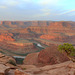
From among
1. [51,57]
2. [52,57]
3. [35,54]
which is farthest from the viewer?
[35,54]

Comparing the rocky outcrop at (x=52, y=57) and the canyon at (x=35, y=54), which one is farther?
the rocky outcrop at (x=52, y=57)

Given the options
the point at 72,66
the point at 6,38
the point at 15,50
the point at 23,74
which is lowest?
the point at 15,50

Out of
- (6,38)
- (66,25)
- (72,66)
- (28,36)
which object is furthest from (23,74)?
(66,25)

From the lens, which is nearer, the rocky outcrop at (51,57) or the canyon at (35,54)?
the canyon at (35,54)

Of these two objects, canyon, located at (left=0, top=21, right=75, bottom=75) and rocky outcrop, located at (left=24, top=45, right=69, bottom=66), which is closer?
canyon, located at (left=0, top=21, right=75, bottom=75)

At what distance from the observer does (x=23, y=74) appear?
9625 millimetres

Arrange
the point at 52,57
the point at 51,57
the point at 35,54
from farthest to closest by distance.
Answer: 1. the point at 35,54
2. the point at 51,57
3. the point at 52,57

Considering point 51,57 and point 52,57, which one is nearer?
point 52,57

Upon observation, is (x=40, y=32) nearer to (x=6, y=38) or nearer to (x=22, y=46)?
(x=6, y=38)

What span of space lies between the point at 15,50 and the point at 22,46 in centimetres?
648

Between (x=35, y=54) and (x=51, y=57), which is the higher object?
(x=51, y=57)

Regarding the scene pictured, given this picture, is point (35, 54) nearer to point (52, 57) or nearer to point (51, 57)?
point (51, 57)

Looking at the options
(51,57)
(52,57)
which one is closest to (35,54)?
(51,57)

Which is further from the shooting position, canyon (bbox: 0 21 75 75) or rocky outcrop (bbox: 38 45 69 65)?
rocky outcrop (bbox: 38 45 69 65)
